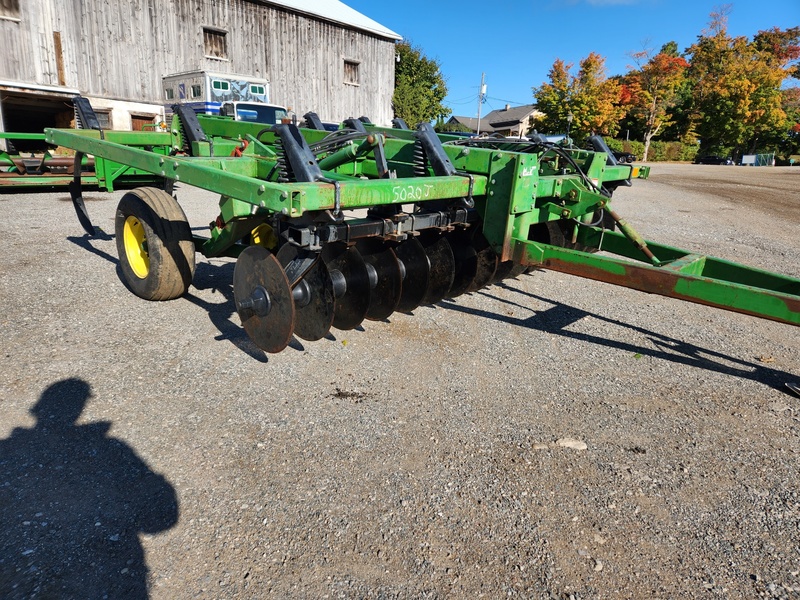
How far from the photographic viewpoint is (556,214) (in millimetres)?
3832

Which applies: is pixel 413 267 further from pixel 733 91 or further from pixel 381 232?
pixel 733 91

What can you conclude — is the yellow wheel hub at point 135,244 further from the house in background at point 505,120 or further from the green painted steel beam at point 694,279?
the house in background at point 505,120

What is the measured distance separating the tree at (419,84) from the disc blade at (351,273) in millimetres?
31326

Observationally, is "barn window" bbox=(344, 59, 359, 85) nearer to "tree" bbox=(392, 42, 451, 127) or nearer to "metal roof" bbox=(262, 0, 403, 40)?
"metal roof" bbox=(262, 0, 403, 40)

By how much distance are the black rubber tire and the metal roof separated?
1741 cm

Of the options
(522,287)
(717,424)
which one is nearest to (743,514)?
(717,424)

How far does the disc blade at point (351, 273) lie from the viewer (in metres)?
3.41

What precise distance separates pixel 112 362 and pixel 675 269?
3.44 m

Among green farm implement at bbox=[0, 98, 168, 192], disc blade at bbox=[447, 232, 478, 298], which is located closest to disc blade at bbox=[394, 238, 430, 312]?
disc blade at bbox=[447, 232, 478, 298]

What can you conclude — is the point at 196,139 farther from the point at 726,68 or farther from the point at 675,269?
the point at 726,68

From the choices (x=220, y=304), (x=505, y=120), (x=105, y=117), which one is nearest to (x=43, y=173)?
(x=105, y=117)

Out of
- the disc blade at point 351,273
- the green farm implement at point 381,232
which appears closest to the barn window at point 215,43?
the green farm implement at point 381,232

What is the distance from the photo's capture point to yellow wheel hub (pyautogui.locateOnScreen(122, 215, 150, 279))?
15.3ft

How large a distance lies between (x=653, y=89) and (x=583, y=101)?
757cm
